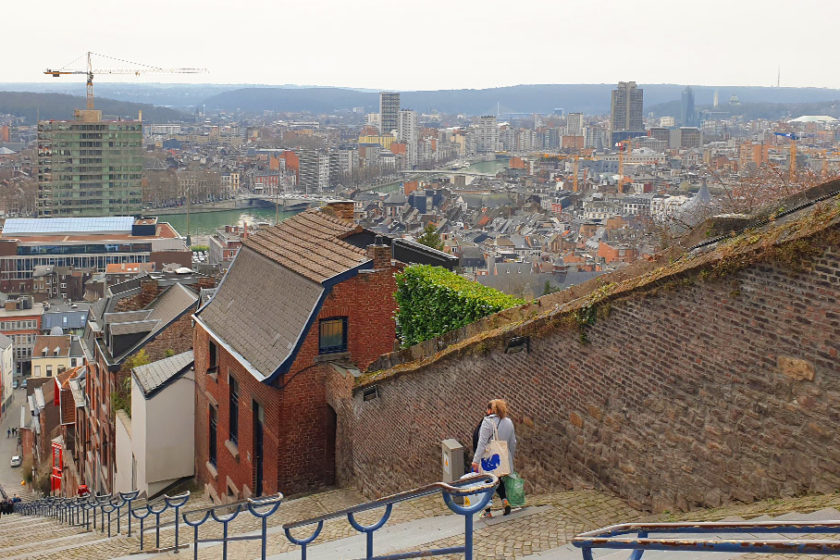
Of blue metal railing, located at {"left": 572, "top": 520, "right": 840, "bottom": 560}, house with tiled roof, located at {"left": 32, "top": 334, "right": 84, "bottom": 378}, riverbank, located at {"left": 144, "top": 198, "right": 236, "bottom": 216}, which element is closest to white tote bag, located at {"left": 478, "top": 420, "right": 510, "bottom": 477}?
blue metal railing, located at {"left": 572, "top": 520, "right": 840, "bottom": 560}

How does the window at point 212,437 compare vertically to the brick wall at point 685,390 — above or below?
below

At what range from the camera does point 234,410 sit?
49.3 feet

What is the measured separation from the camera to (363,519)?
8.29 metres

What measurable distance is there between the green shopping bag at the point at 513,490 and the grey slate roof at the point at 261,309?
5381 millimetres

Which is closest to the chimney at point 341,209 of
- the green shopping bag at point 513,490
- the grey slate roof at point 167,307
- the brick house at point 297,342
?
the brick house at point 297,342

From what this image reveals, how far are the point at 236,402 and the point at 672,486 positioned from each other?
28.8ft

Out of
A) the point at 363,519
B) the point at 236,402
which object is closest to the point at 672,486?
the point at 363,519

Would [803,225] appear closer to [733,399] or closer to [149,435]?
[733,399]

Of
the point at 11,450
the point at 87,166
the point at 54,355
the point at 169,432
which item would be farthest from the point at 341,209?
the point at 87,166

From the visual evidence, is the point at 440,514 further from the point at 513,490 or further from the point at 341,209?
the point at 341,209

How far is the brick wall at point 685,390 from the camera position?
6.38m

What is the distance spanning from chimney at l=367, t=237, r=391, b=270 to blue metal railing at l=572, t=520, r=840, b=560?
9.45 meters

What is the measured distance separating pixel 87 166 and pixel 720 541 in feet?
503

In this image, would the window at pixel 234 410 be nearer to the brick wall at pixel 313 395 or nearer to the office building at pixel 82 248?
the brick wall at pixel 313 395
